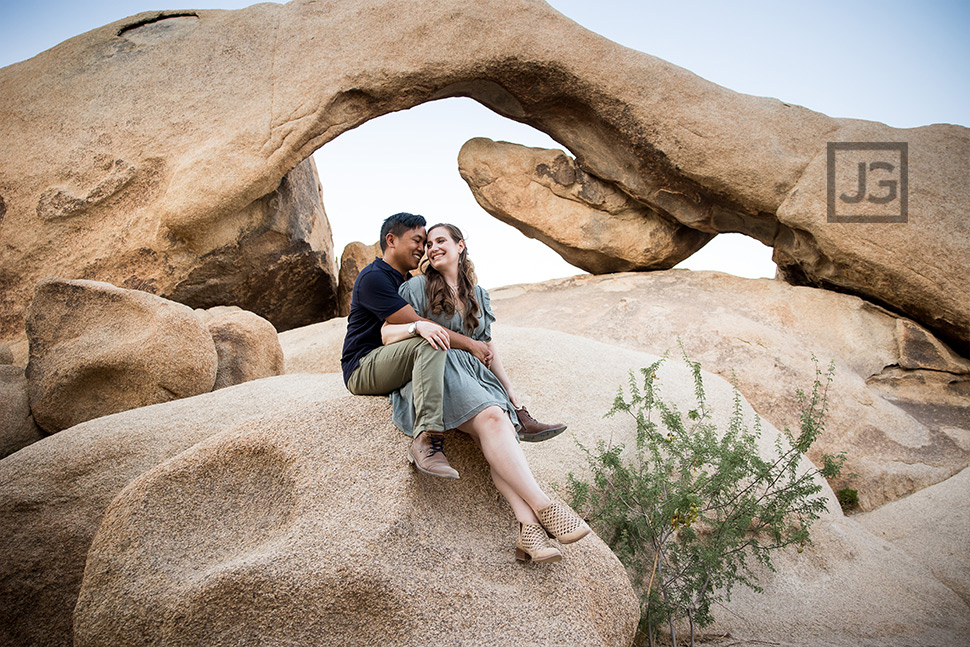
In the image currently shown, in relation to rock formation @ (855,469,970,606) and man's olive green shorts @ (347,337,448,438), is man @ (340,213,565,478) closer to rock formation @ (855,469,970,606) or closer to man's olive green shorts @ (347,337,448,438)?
man's olive green shorts @ (347,337,448,438)

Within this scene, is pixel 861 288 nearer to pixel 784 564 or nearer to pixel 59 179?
pixel 784 564

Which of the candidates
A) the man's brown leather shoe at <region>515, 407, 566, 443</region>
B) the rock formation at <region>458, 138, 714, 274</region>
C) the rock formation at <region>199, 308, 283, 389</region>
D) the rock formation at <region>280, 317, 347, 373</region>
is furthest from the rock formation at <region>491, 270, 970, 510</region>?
the man's brown leather shoe at <region>515, 407, 566, 443</region>

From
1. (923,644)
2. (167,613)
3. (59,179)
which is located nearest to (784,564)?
(923,644)

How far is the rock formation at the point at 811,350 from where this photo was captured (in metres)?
6.67

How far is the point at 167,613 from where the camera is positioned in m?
2.56

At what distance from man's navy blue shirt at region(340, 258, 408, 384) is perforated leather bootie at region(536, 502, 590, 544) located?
1.18m

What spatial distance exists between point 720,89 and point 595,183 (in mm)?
1957

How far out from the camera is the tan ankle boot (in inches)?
108

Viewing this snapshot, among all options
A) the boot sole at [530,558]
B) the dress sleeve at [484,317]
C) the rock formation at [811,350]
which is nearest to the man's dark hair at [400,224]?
the dress sleeve at [484,317]

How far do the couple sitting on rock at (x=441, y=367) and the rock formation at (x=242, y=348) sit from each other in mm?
2969

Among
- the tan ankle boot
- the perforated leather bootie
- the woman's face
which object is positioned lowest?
the tan ankle boot

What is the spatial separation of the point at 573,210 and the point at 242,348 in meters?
5.08

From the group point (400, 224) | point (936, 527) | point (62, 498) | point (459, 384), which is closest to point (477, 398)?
point (459, 384)

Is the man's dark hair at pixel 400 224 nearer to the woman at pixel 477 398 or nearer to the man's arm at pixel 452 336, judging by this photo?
the woman at pixel 477 398
